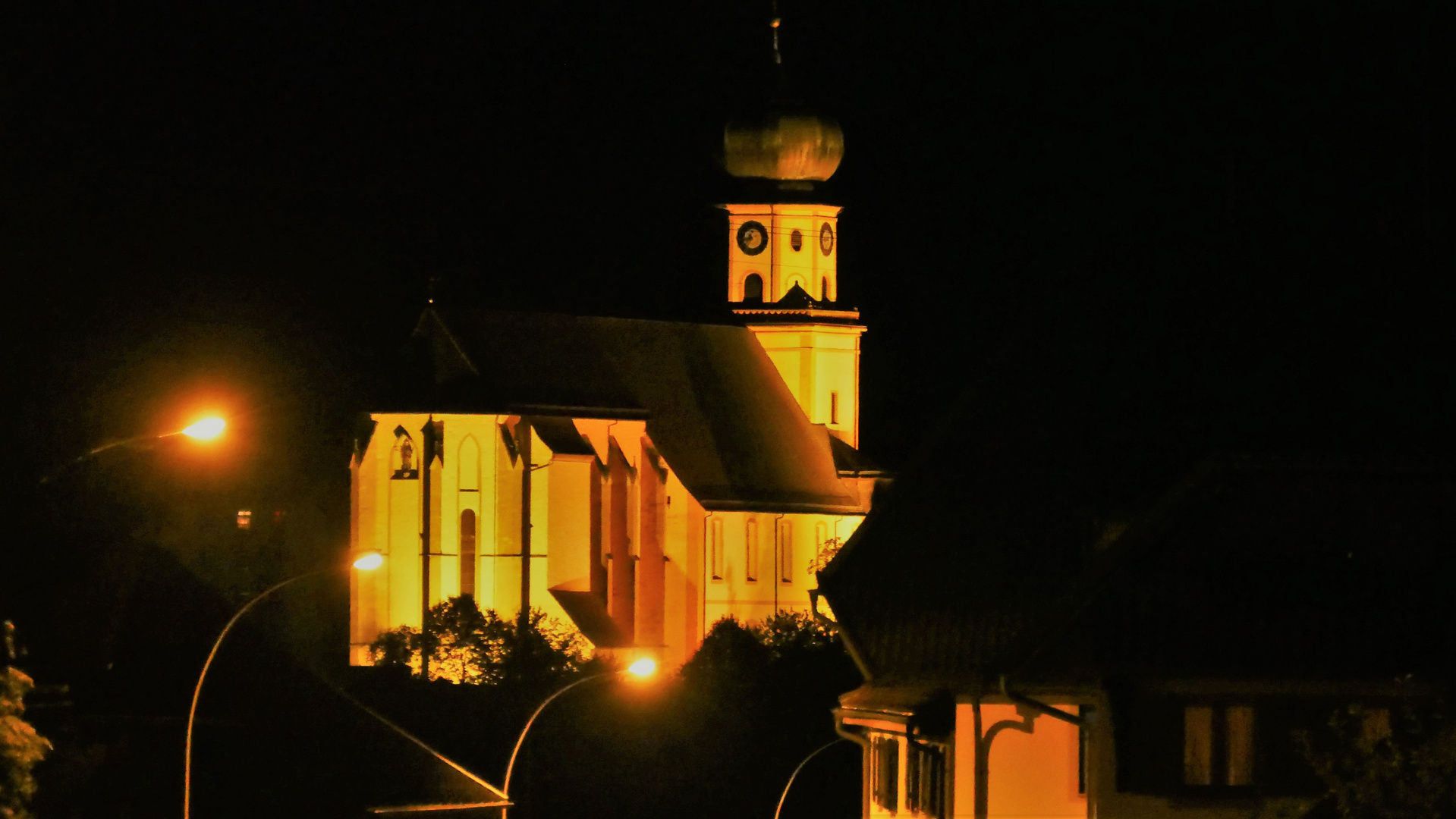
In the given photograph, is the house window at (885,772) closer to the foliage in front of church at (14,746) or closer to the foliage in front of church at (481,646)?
the foliage in front of church at (14,746)

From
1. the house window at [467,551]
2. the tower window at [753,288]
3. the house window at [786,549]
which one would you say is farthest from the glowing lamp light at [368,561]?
the tower window at [753,288]

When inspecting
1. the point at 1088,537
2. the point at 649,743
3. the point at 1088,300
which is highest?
the point at 1088,300

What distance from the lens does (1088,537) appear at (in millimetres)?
29750

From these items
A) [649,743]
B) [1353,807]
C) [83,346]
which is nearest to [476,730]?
[649,743]

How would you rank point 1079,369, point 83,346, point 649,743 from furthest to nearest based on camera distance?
point 83,346 < point 649,743 < point 1079,369

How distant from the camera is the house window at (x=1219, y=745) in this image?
94.0 ft

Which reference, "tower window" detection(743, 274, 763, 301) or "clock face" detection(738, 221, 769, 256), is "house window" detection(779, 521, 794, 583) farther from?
"clock face" detection(738, 221, 769, 256)

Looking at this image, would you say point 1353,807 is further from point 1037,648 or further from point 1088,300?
point 1088,300

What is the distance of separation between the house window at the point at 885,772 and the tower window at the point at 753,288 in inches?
2213

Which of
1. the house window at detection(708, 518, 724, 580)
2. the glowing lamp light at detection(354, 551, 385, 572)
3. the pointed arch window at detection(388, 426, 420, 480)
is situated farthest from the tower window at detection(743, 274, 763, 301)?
the glowing lamp light at detection(354, 551, 385, 572)

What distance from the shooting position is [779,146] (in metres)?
87.8

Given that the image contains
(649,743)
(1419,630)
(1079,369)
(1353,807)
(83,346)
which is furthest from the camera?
(83,346)

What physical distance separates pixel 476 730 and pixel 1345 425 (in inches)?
1444

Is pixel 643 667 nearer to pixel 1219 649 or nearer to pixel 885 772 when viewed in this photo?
pixel 885 772
